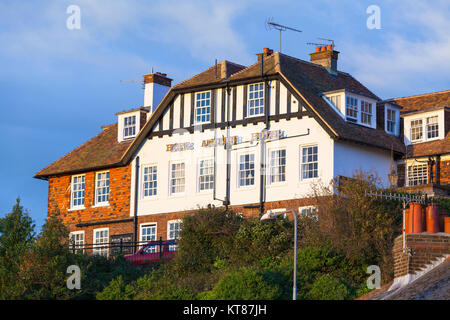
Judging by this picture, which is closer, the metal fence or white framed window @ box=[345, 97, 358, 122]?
the metal fence

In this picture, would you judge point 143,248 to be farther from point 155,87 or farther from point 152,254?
point 155,87

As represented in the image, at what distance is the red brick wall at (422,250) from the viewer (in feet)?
72.3

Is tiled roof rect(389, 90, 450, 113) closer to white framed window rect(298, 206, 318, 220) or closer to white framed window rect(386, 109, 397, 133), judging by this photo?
white framed window rect(386, 109, 397, 133)

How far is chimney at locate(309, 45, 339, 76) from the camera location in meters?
44.6

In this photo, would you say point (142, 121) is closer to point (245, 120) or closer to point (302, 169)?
point (245, 120)

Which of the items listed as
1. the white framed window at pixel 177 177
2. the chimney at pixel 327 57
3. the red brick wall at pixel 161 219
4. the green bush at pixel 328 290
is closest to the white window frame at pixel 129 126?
the white framed window at pixel 177 177

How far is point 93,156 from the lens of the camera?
45781 mm

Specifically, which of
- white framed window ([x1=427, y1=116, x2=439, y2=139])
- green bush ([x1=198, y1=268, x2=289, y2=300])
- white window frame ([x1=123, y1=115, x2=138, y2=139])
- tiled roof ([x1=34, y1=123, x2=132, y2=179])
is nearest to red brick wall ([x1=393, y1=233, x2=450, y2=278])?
green bush ([x1=198, y1=268, x2=289, y2=300])

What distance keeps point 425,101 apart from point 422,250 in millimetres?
23371

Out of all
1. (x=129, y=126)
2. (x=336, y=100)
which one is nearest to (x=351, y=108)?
(x=336, y=100)

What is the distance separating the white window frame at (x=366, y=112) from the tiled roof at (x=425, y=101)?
10.0 ft

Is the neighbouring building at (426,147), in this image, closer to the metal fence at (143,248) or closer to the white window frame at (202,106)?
the white window frame at (202,106)

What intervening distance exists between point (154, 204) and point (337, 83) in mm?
10638

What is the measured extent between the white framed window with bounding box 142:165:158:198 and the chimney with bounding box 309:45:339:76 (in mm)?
9952
